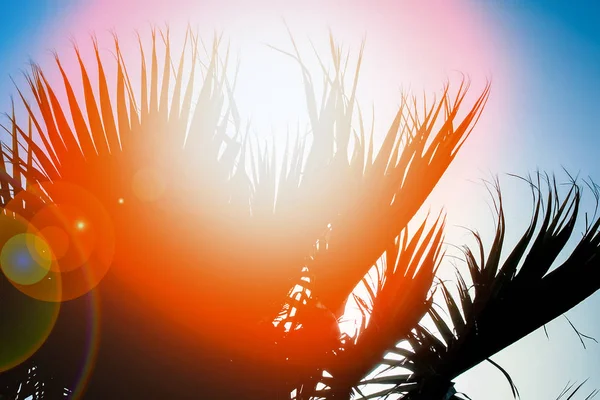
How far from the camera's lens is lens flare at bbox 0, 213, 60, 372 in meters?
1.71

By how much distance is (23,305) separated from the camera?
1.72 m

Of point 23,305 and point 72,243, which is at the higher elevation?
point 72,243

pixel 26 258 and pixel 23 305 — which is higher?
pixel 26 258

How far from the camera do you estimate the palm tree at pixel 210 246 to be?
1.70 metres

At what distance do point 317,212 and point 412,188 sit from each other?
37cm

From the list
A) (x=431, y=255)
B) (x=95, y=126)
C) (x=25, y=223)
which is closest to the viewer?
(x=95, y=126)

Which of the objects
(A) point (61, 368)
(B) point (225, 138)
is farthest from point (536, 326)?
(A) point (61, 368)

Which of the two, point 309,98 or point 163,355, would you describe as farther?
point 309,98

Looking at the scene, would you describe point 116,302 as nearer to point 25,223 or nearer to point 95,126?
point 25,223

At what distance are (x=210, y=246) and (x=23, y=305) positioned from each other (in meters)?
0.63

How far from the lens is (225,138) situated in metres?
1.82

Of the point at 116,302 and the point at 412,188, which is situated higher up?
the point at 412,188

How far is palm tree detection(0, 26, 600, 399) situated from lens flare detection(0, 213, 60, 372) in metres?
0.02

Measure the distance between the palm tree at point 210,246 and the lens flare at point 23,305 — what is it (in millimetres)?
17
